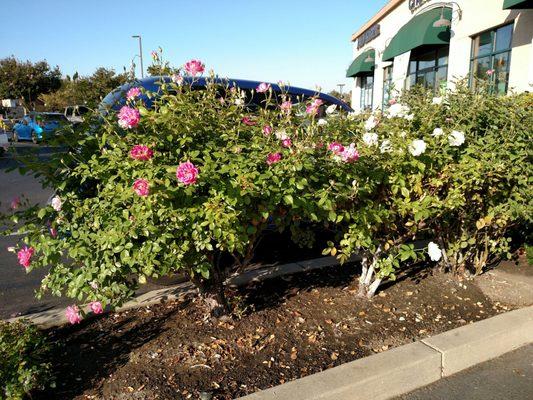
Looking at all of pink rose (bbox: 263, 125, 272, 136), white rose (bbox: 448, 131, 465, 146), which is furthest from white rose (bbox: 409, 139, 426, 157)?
pink rose (bbox: 263, 125, 272, 136)

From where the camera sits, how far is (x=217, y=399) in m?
2.32

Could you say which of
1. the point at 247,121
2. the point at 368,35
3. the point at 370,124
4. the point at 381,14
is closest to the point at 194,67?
the point at 247,121

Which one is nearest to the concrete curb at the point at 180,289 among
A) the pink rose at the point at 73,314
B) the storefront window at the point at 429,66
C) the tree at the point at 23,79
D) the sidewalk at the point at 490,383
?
the pink rose at the point at 73,314

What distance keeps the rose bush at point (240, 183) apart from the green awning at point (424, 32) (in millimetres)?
10580

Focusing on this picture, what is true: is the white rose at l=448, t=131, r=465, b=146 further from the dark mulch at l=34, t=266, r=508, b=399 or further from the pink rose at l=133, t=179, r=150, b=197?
the pink rose at l=133, t=179, r=150, b=197

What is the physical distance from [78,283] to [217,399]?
0.99 m

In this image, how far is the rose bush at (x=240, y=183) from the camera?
2.29 m

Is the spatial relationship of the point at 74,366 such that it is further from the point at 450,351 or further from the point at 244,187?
the point at 450,351

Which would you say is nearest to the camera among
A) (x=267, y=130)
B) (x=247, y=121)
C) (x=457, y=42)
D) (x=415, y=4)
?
(x=267, y=130)

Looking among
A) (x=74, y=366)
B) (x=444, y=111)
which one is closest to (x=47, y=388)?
(x=74, y=366)

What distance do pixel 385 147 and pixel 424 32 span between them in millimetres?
11794

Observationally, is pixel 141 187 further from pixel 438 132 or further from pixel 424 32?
pixel 424 32

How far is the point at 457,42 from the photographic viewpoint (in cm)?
1208

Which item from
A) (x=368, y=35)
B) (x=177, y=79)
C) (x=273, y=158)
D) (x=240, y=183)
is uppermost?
(x=368, y=35)
